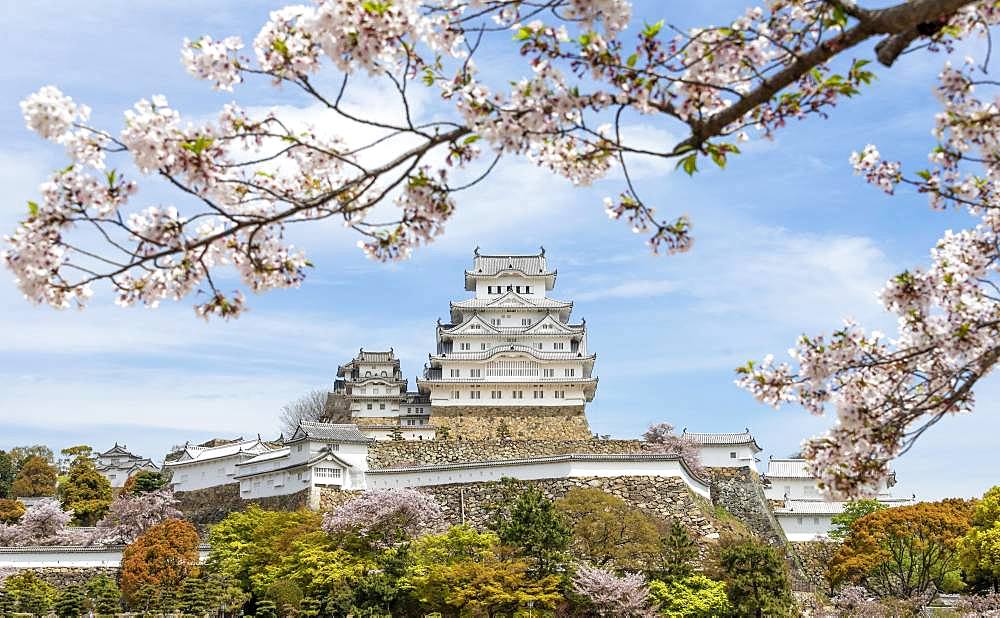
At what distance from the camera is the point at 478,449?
39031 mm

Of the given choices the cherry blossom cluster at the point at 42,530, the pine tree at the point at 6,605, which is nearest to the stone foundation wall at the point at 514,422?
the cherry blossom cluster at the point at 42,530

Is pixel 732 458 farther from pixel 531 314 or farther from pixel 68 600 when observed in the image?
pixel 68 600

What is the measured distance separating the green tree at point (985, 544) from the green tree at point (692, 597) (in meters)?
9.99

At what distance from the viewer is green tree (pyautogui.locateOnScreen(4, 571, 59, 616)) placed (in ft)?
91.0

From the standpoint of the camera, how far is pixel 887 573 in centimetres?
3123

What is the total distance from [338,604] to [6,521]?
955 inches

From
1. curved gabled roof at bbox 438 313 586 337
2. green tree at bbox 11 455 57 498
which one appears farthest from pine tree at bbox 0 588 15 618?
green tree at bbox 11 455 57 498

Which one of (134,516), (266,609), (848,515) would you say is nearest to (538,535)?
(266,609)

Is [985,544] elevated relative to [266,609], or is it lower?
elevated

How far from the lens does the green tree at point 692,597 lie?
23984mm

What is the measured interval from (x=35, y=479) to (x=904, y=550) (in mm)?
49907

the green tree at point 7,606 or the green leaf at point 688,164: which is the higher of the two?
the green leaf at point 688,164

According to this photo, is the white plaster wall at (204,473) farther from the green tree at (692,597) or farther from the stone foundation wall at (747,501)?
the green tree at (692,597)

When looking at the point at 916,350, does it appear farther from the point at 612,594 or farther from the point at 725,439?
the point at 725,439
